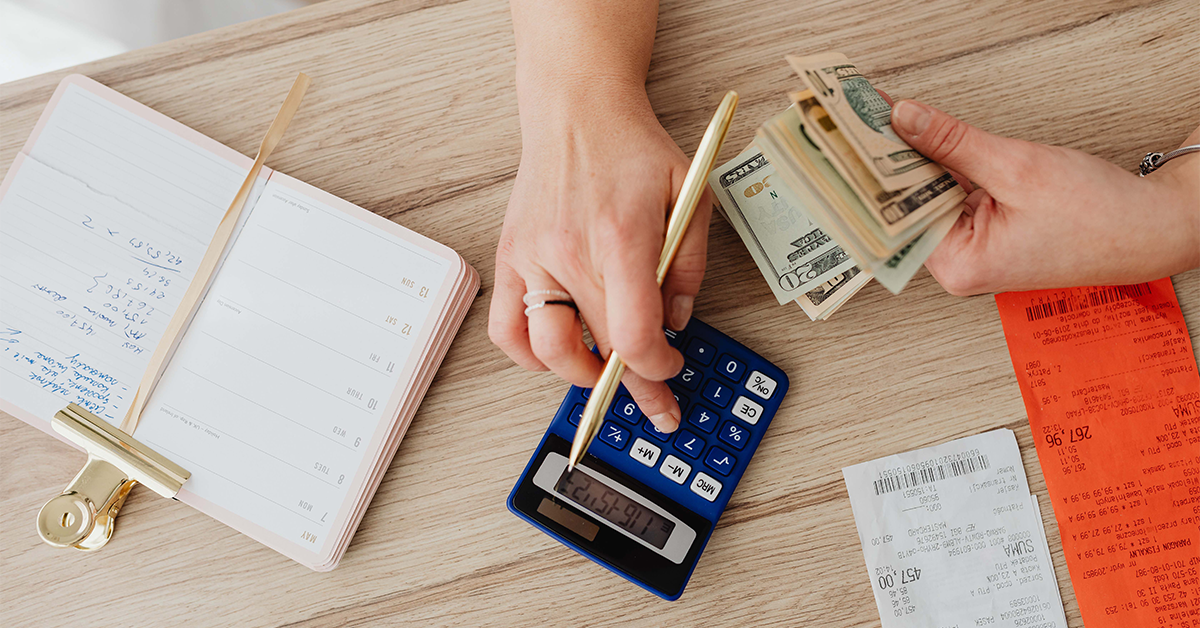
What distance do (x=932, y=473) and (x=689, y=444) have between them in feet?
0.86

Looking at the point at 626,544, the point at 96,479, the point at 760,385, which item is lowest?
the point at 96,479

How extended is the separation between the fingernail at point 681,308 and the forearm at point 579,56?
200 millimetres

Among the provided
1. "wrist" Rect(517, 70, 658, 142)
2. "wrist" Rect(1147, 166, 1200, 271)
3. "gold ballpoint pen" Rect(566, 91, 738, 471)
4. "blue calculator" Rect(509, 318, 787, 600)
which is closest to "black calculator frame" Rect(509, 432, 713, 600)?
"blue calculator" Rect(509, 318, 787, 600)

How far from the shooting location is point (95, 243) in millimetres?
702

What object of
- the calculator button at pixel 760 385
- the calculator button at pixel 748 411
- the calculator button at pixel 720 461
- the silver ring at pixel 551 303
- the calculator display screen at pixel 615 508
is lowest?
the calculator display screen at pixel 615 508

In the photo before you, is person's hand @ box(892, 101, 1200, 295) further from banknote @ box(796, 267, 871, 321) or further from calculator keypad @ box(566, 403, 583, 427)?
calculator keypad @ box(566, 403, 583, 427)

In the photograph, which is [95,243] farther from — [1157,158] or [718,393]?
[1157,158]

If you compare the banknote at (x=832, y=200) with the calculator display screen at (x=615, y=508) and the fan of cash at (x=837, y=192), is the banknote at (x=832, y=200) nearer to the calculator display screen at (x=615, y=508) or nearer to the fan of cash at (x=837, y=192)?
the fan of cash at (x=837, y=192)

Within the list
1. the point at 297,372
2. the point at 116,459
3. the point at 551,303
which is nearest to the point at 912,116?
the point at 551,303

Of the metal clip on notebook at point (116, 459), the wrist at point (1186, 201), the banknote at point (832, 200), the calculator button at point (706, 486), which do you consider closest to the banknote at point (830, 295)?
the banknote at point (832, 200)

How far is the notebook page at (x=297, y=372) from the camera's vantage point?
667mm

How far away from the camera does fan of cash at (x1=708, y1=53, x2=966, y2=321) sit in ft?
1.69

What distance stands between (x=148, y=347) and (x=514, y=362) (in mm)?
403

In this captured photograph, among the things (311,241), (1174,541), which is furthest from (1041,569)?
(311,241)
